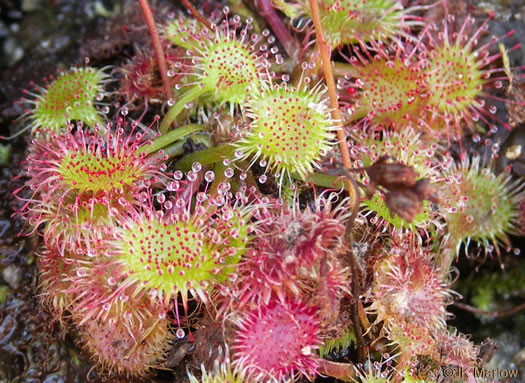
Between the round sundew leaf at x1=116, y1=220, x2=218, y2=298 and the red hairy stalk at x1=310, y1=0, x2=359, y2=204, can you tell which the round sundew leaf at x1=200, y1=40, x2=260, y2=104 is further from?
the round sundew leaf at x1=116, y1=220, x2=218, y2=298

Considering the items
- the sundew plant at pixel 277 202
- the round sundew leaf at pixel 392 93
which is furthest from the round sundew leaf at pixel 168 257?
the round sundew leaf at pixel 392 93

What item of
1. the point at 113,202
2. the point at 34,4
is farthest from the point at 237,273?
the point at 34,4

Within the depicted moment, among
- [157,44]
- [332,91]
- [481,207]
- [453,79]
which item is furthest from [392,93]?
[157,44]

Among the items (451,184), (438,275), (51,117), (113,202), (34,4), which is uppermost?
(34,4)

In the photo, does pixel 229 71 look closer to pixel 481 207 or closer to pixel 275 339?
pixel 275 339

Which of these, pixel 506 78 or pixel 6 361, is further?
pixel 506 78

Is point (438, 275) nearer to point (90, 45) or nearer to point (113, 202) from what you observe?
point (113, 202)
